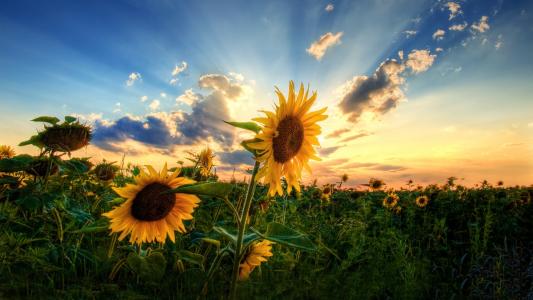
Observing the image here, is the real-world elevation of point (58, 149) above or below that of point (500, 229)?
above

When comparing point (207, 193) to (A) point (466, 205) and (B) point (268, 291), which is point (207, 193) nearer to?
(B) point (268, 291)

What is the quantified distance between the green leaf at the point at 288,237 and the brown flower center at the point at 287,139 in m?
0.43

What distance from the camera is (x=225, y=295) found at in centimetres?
211

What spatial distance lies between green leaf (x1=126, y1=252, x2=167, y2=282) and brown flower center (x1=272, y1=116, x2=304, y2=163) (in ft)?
2.92

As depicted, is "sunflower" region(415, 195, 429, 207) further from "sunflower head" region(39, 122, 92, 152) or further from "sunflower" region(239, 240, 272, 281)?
"sunflower head" region(39, 122, 92, 152)

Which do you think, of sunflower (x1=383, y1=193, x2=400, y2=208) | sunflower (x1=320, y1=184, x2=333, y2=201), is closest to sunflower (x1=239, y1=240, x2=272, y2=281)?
sunflower (x1=320, y1=184, x2=333, y2=201)

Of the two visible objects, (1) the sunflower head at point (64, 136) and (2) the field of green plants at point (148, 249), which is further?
(1) the sunflower head at point (64, 136)

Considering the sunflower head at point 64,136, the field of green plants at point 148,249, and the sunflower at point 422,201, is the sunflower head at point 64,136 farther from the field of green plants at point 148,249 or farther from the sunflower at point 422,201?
Result: the sunflower at point 422,201

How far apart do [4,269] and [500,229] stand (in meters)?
6.04

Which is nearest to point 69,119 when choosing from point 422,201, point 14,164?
point 14,164

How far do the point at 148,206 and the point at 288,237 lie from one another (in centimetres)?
97

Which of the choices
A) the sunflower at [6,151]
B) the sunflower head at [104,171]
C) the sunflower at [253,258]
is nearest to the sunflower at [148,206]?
the sunflower at [253,258]

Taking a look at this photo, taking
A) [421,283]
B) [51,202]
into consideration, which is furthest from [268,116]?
[421,283]

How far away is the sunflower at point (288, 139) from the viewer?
1895mm
